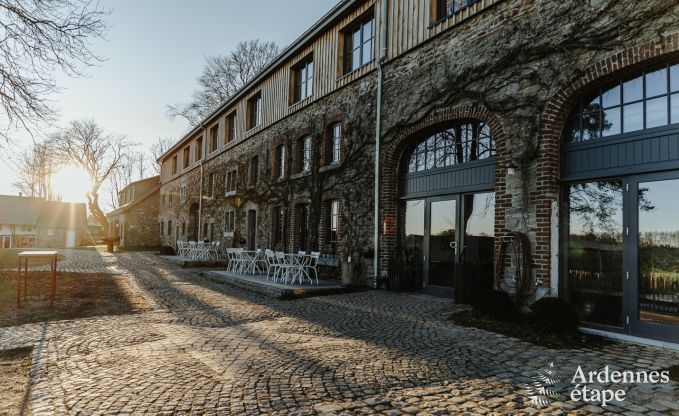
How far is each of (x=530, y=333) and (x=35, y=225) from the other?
5270 centimetres

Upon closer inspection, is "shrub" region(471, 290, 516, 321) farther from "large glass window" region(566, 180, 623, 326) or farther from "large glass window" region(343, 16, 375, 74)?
"large glass window" region(343, 16, 375, 74)

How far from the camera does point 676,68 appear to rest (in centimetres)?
538

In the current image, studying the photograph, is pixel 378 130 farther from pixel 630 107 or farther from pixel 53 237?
pixel 53 237

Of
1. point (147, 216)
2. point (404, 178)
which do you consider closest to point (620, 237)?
point (404, 178)

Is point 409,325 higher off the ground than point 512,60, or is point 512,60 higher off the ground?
point 512,60

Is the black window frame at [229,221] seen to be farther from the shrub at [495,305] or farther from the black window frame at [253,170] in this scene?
the shrub at [495,305]

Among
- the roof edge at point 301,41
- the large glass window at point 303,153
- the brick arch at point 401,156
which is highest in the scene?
the roof edge at point 301,41

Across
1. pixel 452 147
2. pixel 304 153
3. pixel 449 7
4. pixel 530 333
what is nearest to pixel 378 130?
pixel 452 147

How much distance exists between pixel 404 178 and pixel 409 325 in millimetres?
4622

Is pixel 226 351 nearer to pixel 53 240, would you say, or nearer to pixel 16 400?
pixel 16 400

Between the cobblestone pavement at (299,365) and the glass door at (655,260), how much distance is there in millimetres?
513

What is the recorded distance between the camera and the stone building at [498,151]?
5508 mm

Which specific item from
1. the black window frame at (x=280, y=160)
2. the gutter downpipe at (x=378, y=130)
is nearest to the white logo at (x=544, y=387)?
the gutter downpipe at (x=378, y=130)

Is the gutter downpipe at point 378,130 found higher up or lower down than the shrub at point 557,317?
higher up
